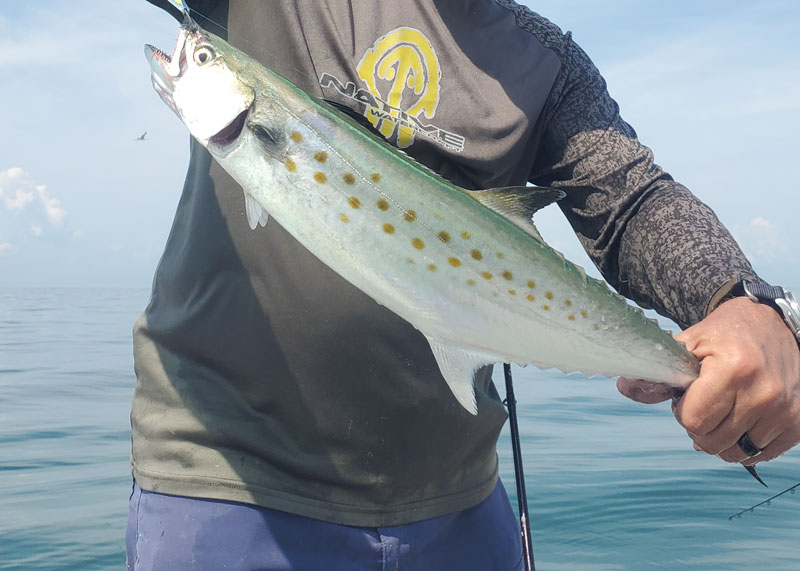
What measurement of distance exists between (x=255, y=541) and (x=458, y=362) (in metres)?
0.77

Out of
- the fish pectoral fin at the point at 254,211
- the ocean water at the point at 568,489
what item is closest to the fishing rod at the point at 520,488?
the fish pectoral fin at the point at 254,211

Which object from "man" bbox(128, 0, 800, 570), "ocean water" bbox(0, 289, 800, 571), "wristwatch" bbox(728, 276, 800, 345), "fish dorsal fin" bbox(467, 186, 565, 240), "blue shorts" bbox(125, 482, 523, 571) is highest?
"wristwatch" bbox(728, 276, 800, 345)

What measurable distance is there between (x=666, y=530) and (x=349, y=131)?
5062 millimetres

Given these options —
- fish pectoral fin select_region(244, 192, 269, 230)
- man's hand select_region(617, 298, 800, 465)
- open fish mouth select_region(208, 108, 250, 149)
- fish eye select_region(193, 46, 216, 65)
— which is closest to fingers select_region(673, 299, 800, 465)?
man's hand select_region(617, 298, 800, 465)

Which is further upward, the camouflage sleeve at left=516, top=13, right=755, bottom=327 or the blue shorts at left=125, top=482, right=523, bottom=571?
the camouflage sleeve at left=516, top=13, right=755, bottom=327

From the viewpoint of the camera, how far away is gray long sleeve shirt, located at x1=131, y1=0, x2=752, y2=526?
2.11 meters

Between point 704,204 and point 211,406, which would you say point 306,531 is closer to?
point 211,406

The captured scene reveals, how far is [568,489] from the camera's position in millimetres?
6668

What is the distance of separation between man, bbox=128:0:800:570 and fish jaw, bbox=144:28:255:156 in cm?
41

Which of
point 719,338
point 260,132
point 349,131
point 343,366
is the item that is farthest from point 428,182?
point 719,338

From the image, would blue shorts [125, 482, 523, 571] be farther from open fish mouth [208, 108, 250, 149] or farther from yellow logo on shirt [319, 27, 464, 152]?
yellow logo on shirt [319, 27, 464, 152]

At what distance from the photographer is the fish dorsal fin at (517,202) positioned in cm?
185

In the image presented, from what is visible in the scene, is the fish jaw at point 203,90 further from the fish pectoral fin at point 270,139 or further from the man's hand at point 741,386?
the man's hand at point 741,386

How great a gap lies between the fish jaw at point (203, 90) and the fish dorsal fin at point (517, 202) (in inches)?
23.0
